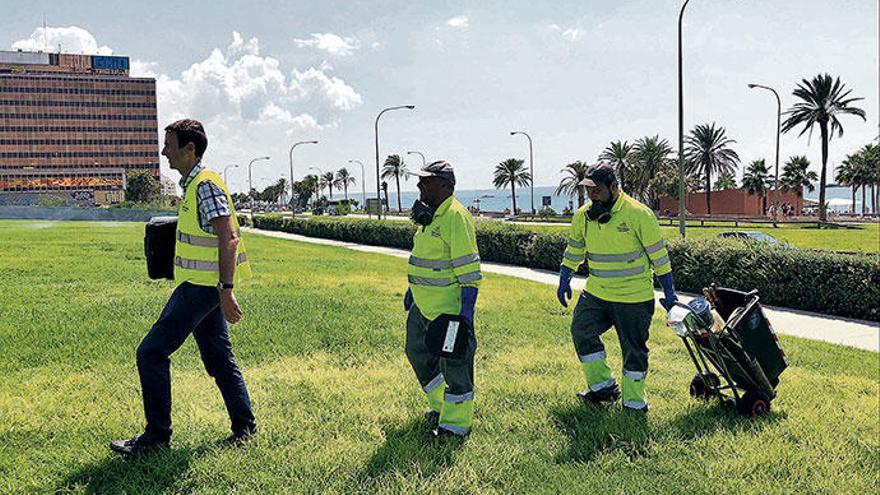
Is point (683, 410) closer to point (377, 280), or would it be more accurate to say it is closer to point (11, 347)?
point (11, 347)

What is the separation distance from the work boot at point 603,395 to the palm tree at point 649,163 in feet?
243

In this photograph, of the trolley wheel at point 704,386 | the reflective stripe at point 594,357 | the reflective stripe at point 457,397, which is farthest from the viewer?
the trolley wheel at point 704,386

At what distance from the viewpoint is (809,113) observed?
55062 millimetres

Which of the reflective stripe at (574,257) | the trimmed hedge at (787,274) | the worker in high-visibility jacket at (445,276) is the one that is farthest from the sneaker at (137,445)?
the trimmed hedge at (787,274)

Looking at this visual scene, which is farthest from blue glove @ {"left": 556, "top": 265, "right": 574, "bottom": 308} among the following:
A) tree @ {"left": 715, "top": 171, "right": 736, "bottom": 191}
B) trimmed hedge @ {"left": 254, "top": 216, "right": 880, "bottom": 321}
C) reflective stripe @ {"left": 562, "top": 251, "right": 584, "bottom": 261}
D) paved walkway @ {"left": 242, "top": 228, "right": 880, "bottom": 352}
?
tree @ {"left": 715, "top": 171, "right": 736, "bottom": 191}

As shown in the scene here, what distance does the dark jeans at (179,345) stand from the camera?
3.80 m

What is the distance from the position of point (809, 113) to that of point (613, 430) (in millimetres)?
59559

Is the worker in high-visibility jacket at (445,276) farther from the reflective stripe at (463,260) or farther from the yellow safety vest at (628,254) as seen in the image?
the yellow safety vest at (628,254)

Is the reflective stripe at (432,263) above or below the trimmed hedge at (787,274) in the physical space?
above

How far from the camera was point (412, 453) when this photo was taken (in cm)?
411

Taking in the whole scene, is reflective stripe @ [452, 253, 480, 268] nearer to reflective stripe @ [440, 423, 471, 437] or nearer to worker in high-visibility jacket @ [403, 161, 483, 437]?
worker in high-visibility jacket @ [403, 161, 483, 437]

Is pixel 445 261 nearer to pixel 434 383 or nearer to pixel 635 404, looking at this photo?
pixel 434 383

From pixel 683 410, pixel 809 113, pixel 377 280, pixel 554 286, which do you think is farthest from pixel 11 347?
pixel 809 113

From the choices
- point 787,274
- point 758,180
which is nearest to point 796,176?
point 758,180
